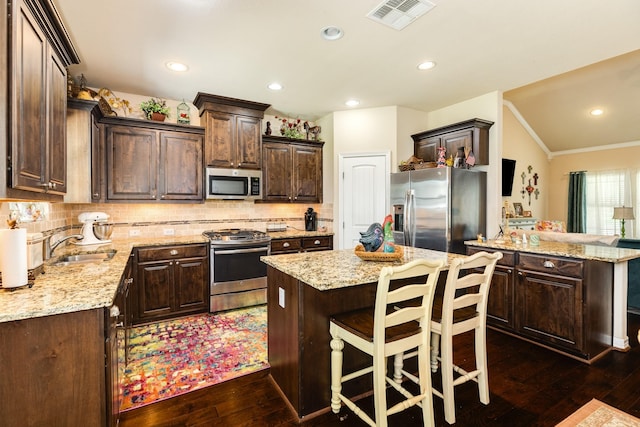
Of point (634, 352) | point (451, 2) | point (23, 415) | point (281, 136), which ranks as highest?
point (451, 2)

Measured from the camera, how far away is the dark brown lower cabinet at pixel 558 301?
263 cm

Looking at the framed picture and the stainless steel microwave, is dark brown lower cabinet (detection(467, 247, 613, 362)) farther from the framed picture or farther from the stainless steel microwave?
the framed picture

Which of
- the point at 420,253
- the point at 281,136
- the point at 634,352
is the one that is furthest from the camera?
the point at 281,136

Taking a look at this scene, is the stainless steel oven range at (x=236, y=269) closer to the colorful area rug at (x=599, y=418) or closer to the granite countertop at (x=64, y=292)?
the granite countertop at (x=64, y=292)

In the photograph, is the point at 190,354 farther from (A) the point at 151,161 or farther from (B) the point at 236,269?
(A) the point at 151,161

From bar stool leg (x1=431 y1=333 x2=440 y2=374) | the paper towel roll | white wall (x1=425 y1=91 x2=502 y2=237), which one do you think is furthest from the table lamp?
the paper towel roll

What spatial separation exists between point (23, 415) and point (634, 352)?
4281 millimetres

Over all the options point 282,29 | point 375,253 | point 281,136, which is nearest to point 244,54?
point 282,29

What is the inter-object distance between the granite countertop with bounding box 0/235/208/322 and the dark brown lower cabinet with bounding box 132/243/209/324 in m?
1.09

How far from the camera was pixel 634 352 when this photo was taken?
109 inches

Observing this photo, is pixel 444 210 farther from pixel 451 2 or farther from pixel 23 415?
pixel 23 415

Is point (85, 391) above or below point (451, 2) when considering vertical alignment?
below

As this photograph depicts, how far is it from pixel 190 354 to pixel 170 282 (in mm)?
1057

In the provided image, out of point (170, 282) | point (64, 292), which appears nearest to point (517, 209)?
point (170, 282)
